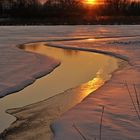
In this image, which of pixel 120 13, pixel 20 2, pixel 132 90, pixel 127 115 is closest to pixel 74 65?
pixel 132 90

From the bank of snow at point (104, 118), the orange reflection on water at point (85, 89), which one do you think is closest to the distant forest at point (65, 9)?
the orange reflection on water at point (85, 89)

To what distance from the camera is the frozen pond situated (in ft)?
27.0

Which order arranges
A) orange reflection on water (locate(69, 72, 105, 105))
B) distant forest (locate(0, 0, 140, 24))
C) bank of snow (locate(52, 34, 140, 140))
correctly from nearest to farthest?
bank of snow (locate(52, 34, 140, 140))
orange reflection on water (locate(69, 72, 105, 105))
distant forest (locate(0, 0, 140, 24))

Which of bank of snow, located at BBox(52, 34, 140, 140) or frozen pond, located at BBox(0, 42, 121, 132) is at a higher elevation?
bank of snow, located at BBox(52, 34, 140, 140)

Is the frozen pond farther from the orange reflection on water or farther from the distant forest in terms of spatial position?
the distant forest

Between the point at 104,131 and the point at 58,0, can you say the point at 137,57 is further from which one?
the point at 58,0

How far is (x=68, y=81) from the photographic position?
10398 mm

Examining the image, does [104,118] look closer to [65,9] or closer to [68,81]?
[68,81]

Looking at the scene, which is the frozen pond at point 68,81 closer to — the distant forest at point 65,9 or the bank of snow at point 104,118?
the bank of snow at point 104,118

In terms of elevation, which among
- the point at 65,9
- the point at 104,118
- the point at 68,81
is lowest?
the point at 68,81

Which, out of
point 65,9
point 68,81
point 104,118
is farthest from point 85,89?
point 65,9

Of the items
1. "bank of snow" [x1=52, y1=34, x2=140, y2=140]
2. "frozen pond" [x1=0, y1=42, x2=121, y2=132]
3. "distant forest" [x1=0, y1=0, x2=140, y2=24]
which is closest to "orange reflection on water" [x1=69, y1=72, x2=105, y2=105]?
"frozen pond" [x1=0, y1=42, x2=121, y2=132]

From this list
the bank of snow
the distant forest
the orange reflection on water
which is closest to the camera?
the bank of snow

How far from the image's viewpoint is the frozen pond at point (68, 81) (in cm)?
823
